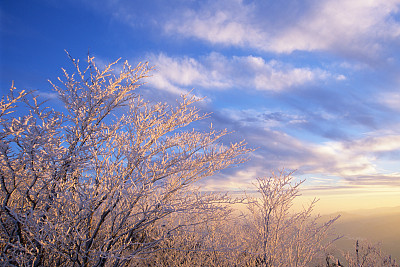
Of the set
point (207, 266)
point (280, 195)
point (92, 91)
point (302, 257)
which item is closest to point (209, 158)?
point (92, 91)

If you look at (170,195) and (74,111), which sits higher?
(74,111)

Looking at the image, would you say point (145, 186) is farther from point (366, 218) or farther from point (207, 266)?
point (366, 218)

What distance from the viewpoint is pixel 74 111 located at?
5.30 metres

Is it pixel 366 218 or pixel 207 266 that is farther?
pixel 366 218

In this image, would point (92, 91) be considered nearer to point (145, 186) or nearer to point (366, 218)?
point (145, 186)

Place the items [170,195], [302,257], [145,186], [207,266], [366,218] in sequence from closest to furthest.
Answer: [145,186] < [170,195] < [302,257] < [207,266] < [366,218]

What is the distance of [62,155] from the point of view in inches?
190

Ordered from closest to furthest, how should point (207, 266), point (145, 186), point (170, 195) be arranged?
point (145, 186), point (170, 195), point (207, 266)

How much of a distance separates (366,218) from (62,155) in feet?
514

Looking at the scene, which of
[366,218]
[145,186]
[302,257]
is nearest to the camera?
[145,186]

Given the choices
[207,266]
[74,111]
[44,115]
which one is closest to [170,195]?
[74,111]

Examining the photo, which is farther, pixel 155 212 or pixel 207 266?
pixel 207 266

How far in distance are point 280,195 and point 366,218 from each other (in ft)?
493

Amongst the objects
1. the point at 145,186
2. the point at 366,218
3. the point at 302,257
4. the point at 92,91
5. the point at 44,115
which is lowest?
the point at 366,218
